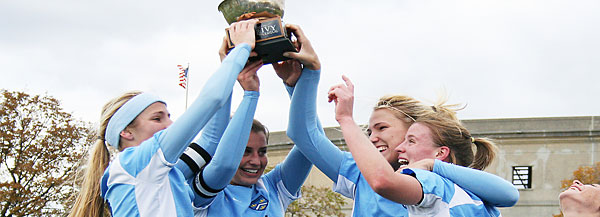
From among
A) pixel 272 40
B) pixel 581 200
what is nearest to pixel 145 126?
pixel 272 40

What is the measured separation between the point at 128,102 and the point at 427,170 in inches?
76.5

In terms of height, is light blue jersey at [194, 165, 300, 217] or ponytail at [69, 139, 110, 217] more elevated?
ponytail at [69, 139, 110, 217]

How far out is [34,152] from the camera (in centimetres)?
2198

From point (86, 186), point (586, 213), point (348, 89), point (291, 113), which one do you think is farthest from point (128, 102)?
point (586, 213)

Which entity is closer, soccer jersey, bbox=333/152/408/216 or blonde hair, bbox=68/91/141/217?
soccer jersey, bbox=333/152/408/216

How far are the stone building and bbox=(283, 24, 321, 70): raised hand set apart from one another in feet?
88.8

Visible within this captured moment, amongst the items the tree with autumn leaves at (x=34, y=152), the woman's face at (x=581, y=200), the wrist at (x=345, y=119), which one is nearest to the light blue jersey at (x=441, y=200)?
the wrist at (x=345, y=119)

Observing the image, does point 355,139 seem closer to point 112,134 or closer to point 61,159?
point 112,134

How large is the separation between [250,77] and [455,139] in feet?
4.41

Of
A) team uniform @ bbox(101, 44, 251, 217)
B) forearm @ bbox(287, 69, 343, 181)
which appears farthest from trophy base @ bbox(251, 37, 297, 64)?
team uniform @ bbox(101, 44, 251, 217)

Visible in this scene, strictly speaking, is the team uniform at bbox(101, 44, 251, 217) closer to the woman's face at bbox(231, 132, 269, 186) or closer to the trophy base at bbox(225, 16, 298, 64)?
the trophy base at bbox(225, 16, 298, 64)

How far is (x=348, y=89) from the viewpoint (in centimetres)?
390

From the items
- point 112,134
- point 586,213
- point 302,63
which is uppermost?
point 302,63

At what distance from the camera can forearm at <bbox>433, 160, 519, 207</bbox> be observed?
3514 millimetres
